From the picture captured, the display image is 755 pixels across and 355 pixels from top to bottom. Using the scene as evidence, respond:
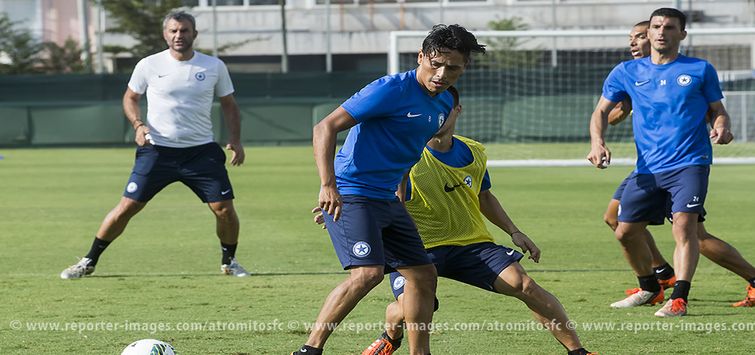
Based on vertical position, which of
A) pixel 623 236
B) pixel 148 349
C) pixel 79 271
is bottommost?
pixel 79 271

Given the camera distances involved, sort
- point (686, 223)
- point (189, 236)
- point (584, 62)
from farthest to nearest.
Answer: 1. point (584, 62)
2. point (189, 236)
3. point (686, 223)

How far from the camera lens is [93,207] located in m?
16.0

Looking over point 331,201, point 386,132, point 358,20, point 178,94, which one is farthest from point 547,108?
point 331,201

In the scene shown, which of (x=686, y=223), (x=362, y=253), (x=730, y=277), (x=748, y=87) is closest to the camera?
(x=362, y=253)

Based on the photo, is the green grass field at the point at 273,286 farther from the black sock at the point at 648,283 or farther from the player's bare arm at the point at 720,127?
the player's bare arm at the point at 720,127

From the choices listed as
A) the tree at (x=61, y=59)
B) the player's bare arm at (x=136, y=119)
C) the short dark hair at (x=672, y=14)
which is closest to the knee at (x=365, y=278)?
the short dark hair at (x=672, y=14)

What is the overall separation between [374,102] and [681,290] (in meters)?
3.03

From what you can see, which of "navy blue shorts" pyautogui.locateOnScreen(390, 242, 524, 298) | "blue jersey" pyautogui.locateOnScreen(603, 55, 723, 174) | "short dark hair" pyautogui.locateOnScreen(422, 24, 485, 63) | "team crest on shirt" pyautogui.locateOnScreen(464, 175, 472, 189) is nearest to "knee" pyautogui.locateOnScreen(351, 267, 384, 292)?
"navy blue shorts" pyautogui.locateOnScreen(390, 242, 524, 298)

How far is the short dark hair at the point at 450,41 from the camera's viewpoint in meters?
5.67

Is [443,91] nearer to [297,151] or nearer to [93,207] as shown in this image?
[93,207]

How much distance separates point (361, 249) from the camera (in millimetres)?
5832

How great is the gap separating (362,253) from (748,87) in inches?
979

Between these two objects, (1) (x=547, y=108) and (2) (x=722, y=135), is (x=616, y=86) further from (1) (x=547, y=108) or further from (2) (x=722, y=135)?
(1) (x=547, y=108)

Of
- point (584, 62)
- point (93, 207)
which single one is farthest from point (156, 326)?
point (584, 62)
